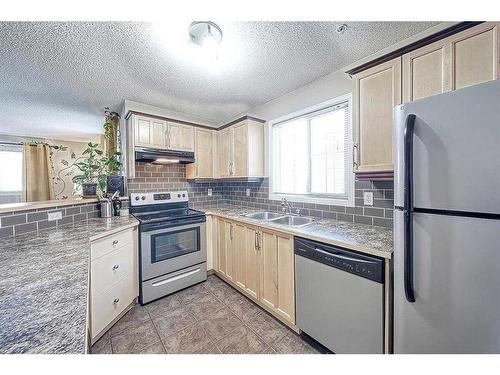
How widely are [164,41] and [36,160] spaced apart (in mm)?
4817

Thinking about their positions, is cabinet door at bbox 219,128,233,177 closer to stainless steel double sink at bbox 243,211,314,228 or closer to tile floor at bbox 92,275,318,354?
stainless steel double sink at bbox 243,211,314,228

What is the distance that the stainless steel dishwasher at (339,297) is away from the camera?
1190 mm

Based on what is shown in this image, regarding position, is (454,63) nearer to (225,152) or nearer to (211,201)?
(225,152)

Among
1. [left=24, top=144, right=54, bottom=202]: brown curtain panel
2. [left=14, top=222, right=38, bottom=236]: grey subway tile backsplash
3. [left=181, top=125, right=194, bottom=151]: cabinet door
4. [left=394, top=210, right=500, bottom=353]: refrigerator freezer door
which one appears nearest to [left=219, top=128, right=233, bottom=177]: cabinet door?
[left=181, top=125, right=194, bottom=151]: cabinet door

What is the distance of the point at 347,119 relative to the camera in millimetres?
1987

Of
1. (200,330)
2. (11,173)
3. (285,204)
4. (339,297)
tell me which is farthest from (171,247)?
(11,173)

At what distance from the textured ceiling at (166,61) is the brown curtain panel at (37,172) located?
1884 mm

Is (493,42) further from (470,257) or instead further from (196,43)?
(196,43)

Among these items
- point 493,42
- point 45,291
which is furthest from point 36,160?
point 493,42

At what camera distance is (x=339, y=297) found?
1.35 meters

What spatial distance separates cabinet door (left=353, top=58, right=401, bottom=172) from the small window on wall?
6368mm

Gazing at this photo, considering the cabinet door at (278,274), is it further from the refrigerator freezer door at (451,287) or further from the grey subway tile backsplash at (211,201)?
the refrigerator freezer door at (451,287)

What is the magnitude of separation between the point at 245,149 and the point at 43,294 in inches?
90.9
